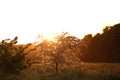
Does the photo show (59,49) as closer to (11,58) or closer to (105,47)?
(11,58)

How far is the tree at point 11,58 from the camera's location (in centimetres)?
1927

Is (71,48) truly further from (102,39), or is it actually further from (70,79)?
(102,39)

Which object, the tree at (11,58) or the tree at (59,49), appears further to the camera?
the tree at (59,49)

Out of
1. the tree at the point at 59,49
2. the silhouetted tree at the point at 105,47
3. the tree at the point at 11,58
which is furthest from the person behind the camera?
the silhouetted tree at the point at 105,47

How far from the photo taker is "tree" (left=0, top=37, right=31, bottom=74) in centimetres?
1927

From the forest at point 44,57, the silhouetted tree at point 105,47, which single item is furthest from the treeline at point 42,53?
the silhouetted tree at point 105,47

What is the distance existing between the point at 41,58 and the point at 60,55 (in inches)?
50.2

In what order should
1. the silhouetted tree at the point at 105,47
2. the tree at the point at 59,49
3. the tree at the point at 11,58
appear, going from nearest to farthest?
the tree at the point at 11,58 < the tree at the point at 59,49 < the silhouetted tree at the point at 105,47

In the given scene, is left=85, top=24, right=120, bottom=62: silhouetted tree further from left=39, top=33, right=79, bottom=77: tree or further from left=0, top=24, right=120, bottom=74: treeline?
left=39, top=33, right=79, bottom=77: tree

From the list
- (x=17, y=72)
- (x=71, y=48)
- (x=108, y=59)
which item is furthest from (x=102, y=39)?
(x=17, y=72)

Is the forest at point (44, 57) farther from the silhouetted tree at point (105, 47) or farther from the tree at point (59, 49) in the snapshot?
the silhouetted tree at point (105, 47)

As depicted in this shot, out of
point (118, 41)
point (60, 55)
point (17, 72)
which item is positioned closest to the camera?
point (17, 72)

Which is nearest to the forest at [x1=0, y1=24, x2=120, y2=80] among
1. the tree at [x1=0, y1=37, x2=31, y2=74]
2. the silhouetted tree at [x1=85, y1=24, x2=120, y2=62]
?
the tree at [x1=0, y1=37, x2=31, y2=74]

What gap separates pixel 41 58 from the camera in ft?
71.3
